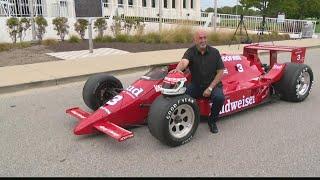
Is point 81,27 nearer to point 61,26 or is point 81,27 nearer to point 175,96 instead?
point 61,26

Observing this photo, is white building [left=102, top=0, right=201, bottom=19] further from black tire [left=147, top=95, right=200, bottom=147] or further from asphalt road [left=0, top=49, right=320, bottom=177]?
black tire [left=147, top=95, right=200, bottom=147]

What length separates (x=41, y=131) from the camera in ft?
17.0

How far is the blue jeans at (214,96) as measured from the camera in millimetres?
4977

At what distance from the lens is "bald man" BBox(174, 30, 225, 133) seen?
4.99 metres

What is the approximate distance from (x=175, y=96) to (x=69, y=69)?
19.0 feet

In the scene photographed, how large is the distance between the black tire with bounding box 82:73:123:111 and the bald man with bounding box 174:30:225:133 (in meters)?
1.24

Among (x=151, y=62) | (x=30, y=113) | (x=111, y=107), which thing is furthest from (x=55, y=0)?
(x=111, y=107)

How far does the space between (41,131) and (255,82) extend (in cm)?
338

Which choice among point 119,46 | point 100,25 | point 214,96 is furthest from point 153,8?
point 214,96

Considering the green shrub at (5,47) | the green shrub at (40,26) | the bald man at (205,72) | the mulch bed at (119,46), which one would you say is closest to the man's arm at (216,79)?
the bald man at (205,72)

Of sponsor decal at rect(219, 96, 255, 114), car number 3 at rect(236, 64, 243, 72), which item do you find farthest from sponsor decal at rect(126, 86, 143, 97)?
car number 3 at rect(236, 64, 243, 72)

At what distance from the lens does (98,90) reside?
5.60 meters

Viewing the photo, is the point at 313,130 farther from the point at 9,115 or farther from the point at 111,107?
the point at 9,115

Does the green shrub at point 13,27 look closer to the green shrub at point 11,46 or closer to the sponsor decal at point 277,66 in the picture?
the green shrub at point 11,46
